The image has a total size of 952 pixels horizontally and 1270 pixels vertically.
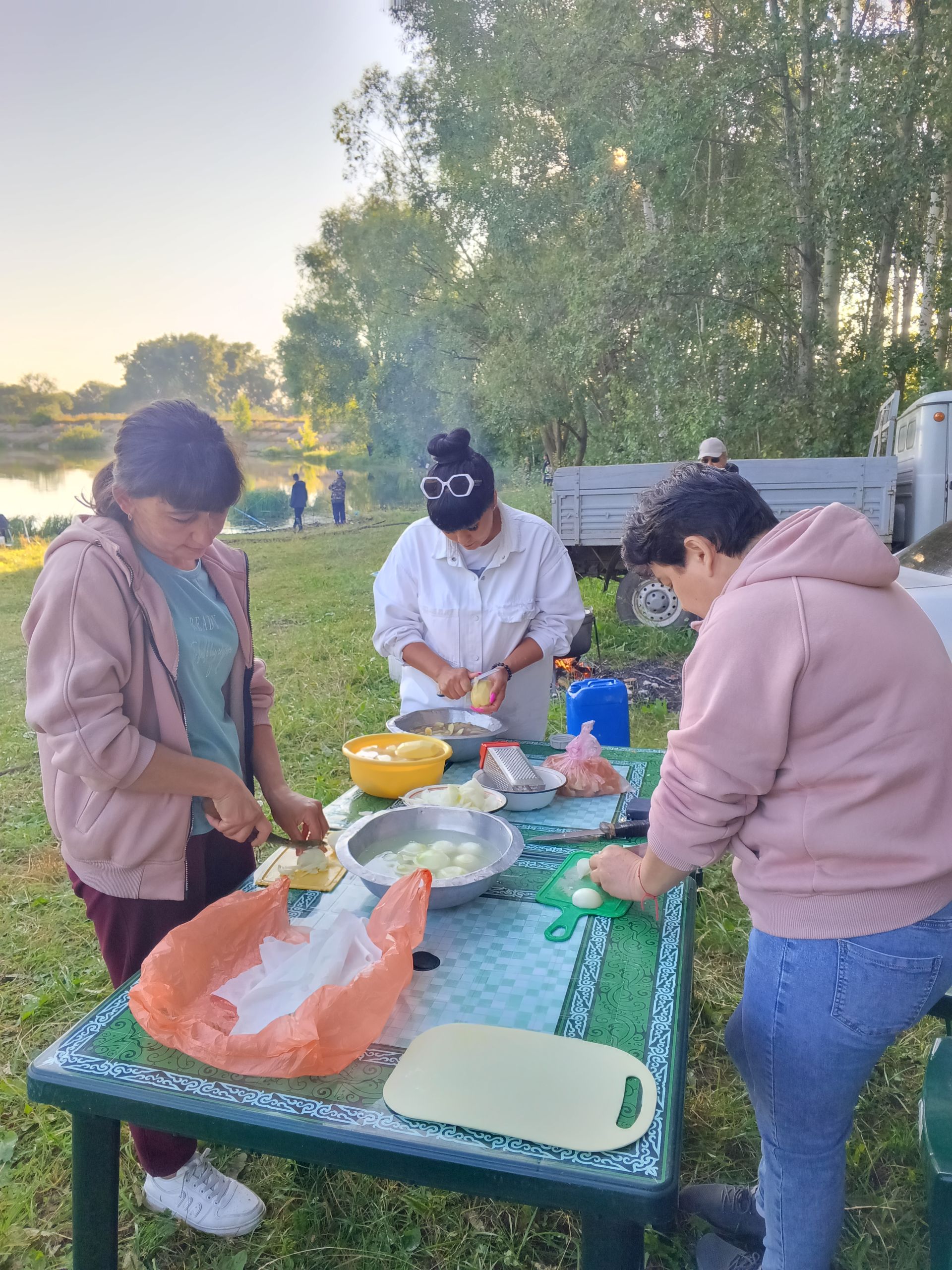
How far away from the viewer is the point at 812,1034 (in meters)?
1.21

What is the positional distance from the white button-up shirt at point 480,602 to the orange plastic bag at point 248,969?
1.34 metres

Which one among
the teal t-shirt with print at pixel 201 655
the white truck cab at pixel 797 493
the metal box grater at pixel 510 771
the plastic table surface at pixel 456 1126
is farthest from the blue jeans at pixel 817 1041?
the white truck cab at pixel 797 493

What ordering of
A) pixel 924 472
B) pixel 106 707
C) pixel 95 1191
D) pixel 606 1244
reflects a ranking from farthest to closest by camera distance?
pixel 924 472 → pixel 106 707 → pixel 95 1191 → pixel 606 1244

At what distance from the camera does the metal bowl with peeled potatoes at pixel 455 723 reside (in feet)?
7.46

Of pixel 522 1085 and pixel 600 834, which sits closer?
pixel 522 1085

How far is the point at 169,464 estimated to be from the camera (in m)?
1.46

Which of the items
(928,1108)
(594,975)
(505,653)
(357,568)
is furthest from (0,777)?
(357,568)

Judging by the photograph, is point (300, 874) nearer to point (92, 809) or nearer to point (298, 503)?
point (92, 809)

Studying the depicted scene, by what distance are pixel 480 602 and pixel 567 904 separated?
1.34 metres

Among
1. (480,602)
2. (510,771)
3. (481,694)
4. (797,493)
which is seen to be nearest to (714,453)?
(797,493)

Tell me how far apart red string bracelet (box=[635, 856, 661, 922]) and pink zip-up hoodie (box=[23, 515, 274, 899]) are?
883mm

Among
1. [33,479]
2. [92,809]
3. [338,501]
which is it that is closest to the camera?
[92,809]

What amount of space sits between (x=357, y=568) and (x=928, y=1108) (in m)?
10.3

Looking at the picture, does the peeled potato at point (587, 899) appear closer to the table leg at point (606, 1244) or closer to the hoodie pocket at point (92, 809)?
the table leg at point (606, 1244)
